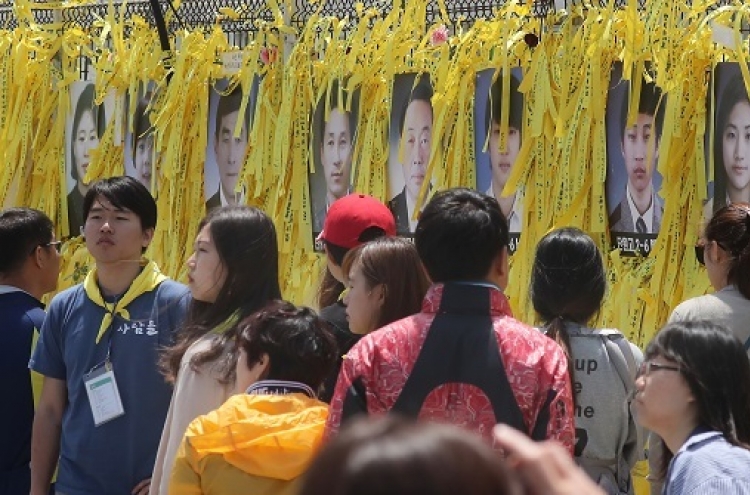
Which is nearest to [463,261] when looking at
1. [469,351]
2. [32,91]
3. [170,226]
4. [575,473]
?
[469,351]

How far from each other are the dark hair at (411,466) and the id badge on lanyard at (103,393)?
2237 mm

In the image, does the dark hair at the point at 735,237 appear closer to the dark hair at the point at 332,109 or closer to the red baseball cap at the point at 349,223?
the red baseball cap at the point at 349,223

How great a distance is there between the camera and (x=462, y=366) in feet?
7.53

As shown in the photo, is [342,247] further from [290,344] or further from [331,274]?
[290,344]

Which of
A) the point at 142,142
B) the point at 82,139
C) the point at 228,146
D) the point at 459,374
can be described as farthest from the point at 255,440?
the point at 82,139

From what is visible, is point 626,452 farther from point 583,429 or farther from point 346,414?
point 346,414

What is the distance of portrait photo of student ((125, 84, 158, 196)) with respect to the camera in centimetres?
500

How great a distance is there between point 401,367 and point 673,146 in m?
1.73

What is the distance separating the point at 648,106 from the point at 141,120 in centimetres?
202

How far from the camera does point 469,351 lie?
230 cm

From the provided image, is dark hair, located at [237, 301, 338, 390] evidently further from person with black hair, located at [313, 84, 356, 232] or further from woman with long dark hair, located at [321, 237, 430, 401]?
person with black hair, located at [313, 84, 356, 232]

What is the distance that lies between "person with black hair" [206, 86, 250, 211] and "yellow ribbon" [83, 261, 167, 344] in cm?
121

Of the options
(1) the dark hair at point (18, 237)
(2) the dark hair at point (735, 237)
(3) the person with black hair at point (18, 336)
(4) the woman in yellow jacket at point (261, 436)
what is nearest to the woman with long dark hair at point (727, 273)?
(2) the dark hair at point (735, 237)

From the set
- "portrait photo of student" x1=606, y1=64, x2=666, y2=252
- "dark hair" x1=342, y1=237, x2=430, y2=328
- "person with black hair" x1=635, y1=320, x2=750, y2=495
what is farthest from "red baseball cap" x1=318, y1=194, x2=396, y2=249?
"person with black hair" x1=635, y1=320, x2=750, y2=495
